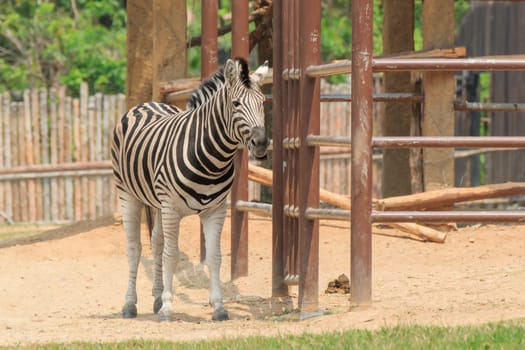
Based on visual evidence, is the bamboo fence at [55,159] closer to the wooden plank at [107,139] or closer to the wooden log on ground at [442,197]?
the wooden plank at [107,139]

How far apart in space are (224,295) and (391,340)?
3699 mm

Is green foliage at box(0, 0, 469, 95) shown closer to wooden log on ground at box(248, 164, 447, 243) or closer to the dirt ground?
the dirt ground

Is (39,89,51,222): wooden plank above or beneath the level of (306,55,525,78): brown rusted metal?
beneath

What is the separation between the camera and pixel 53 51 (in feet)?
71.5

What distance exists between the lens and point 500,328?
579cm

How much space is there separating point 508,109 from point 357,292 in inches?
169

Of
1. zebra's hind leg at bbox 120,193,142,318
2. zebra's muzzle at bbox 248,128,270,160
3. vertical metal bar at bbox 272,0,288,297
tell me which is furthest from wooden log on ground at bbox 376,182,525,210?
zebra's muzzle at bbox 248,128,270,160

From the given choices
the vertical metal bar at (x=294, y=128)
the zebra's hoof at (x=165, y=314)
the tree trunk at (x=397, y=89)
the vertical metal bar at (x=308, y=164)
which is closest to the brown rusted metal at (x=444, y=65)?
the vertical metal bar at (x=308, y=164)

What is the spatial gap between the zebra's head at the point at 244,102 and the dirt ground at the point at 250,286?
1.23 m

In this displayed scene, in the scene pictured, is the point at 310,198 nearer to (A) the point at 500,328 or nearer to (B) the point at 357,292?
(B) the point at 357,292

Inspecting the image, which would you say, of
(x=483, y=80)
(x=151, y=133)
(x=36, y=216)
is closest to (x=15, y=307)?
(x=151, y=133)

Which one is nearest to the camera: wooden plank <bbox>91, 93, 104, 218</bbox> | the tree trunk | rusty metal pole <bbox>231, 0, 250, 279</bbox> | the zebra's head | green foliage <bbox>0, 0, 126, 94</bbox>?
the zebra's head

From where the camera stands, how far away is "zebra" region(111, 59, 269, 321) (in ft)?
24.7

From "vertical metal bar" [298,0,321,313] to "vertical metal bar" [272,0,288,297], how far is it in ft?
2.91
